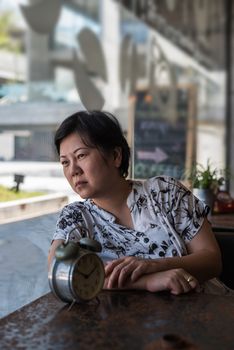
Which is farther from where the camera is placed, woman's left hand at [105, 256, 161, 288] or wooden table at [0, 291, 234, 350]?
woman's left hand at [105, 256, 161, 288]

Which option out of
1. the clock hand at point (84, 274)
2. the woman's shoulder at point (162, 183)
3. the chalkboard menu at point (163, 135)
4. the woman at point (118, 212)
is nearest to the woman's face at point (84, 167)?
the woman at point (118, 212)

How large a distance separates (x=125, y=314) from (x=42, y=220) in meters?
1.32

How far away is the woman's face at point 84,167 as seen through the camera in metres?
1.45

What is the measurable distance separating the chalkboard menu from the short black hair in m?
2.41

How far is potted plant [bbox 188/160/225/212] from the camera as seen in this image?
275cm

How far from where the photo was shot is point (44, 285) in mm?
2271

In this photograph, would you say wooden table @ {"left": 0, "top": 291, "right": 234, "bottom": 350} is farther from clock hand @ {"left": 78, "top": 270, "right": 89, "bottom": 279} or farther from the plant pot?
the plant pot

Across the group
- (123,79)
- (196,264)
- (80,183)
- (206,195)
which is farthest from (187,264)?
(123,79)

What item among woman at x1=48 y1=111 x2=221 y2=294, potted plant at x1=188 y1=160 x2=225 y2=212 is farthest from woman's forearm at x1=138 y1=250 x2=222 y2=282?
potted plant at x1=188 y1=160 x2=225 y2=212

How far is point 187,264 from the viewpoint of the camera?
1392mm

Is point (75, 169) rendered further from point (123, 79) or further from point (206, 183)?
point (123, 79)

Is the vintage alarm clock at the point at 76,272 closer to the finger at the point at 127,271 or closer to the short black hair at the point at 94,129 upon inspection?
the finger at the point at 127,271

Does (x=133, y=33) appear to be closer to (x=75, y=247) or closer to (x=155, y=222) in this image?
(x=155, y=222)

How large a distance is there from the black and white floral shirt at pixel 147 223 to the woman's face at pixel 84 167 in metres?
0.08
